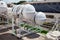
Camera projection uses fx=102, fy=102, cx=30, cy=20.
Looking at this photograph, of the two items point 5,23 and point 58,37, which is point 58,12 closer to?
point 5,23

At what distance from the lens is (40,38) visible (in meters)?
4.18

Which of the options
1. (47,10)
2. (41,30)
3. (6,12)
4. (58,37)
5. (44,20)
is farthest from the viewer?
(47,10)

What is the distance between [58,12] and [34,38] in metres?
3.35

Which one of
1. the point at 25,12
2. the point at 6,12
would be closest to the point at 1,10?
the point at 6,12

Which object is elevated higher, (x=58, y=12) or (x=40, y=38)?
(x=58, y=12)

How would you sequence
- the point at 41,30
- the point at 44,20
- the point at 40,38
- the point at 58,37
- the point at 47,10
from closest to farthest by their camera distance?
the point at 44,20 → the point at 58,37 → the point at 40,38 → the point at 41,30 → the point at 47,10

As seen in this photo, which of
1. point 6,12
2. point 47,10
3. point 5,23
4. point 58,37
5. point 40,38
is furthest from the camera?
point 47,10

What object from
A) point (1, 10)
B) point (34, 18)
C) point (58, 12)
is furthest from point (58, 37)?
point (58, 12)

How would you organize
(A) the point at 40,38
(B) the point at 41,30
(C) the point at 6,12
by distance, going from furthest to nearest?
(B) the point at 41,30
(C) the point at 6,12
(A) the point at 40,38

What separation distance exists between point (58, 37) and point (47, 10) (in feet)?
15.0

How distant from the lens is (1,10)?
425 cm

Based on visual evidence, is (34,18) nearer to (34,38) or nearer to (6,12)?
(34,38)

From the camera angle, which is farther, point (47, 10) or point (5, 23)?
point (47, 10)

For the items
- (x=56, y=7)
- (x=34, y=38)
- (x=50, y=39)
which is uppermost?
(x=56, y=7)
